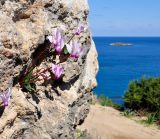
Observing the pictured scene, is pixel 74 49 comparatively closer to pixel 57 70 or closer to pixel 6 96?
pixel 57 70

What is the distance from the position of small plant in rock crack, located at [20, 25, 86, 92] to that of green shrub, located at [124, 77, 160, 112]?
985 centimetres

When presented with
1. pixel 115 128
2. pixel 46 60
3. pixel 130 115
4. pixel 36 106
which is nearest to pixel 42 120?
pixel 36 106

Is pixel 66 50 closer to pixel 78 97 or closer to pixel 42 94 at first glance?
pixel 42 94

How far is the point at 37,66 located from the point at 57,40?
0.42 m

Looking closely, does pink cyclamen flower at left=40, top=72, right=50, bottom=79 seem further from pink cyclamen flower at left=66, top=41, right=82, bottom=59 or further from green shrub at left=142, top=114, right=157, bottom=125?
green shrub at left=142, top=114, right=157, bottom=125

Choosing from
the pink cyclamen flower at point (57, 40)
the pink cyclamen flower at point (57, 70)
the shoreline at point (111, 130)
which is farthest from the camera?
the shoreline at point (111, 130)

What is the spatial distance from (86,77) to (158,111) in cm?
869

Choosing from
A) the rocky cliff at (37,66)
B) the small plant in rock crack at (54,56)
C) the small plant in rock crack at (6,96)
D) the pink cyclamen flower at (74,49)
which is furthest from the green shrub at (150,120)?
the small plant in rock crack at (6,96)

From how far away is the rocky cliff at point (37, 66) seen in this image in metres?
4.34

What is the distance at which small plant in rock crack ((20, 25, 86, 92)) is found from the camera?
16.1ft

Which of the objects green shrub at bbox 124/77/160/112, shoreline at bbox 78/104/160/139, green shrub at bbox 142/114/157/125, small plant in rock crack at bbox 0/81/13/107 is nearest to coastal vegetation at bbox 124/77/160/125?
green shrub at bbox 124/77/160/112

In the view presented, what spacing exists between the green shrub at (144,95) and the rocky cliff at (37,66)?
30.6ft

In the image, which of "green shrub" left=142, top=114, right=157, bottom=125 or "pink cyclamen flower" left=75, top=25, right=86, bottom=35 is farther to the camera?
"green shrub" left=142, top=114, right=157, bottom=125

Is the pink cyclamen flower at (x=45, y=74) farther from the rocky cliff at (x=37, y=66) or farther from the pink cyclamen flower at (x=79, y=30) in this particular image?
the pink cyclamen flower at (x=79, y=30)
